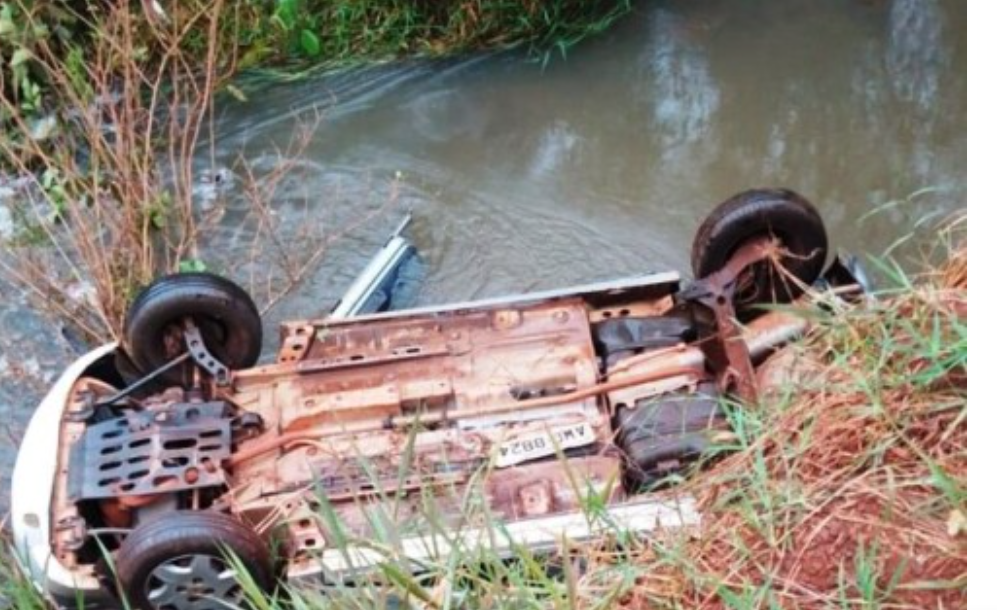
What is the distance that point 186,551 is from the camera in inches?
151

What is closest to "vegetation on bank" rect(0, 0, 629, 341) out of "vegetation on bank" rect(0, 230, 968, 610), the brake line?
the brake line

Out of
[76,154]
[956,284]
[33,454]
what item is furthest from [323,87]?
[956,284]

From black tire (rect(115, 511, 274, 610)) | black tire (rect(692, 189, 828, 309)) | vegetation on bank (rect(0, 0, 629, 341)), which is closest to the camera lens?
black tire (rect(115, 511, 274, 610))

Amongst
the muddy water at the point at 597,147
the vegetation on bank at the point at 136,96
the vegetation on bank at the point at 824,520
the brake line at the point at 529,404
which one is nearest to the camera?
the vegetation on bank at the point at 824,520

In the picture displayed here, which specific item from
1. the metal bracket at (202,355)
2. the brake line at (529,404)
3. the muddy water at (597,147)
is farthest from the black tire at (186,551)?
the muddy water at (597,147)

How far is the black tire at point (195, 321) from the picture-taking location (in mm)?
4707

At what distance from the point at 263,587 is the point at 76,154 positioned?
4.37m

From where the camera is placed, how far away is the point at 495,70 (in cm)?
819

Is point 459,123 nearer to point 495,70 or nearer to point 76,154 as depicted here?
point 495,70

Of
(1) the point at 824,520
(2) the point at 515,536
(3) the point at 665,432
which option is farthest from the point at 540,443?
(1) the point at 824,520

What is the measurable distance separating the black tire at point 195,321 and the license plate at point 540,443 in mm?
1196

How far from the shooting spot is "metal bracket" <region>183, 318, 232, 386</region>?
4.70 meters

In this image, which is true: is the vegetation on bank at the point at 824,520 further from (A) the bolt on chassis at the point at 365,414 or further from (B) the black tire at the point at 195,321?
(B) the black tire at the point at 195,321

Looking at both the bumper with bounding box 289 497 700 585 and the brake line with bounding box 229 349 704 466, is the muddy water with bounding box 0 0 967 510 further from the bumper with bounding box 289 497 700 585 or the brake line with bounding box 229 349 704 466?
the bumper with bounding box 289 497 700 585
